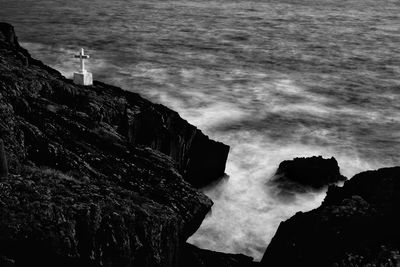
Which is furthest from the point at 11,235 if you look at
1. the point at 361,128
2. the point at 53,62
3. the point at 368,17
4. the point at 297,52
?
the point at 368,17

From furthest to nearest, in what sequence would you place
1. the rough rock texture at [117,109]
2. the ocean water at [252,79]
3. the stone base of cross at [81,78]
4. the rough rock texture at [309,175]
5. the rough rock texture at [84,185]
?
1. the ocean water at [252,79]
2. the rough rock texture at [309,175]
3. the stone base of cross at [81,78]
4. the rough rock texture at [117,109]
5. the rough rock texture at [84,185]

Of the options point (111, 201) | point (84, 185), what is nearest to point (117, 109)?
point (84, 185)

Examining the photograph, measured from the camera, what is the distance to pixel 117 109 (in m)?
11.4

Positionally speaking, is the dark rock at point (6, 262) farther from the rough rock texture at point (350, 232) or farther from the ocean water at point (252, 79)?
the ocean water at point (252, 79)

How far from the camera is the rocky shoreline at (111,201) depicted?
20.7 feet

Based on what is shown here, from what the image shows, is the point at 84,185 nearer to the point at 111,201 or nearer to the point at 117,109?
the point at 111,201

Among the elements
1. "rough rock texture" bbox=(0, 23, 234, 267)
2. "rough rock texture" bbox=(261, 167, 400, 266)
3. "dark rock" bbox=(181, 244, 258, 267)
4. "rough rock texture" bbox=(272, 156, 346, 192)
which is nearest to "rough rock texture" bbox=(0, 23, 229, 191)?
"rough rock texture" bbox=(0, 23, 234, 267)

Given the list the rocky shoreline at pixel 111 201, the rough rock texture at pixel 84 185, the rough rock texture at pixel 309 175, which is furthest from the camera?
the rough rock texture at pixel 309 175

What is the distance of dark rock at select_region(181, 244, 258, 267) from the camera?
351 inches

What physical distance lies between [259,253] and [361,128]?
44.3ft

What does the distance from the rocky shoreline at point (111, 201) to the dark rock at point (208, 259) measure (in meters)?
0.03

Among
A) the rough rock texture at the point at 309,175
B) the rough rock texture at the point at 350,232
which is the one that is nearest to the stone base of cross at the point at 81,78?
the rough rock texture at the point at 309,175

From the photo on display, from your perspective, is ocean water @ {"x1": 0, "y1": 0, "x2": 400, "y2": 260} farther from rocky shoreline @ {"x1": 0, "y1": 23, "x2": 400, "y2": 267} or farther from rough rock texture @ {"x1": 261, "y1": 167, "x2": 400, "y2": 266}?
rocky shoreline @ {"x1": 0, "y1": 23, "x2": 400, "y2": 267}

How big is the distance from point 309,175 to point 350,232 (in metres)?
6.81
